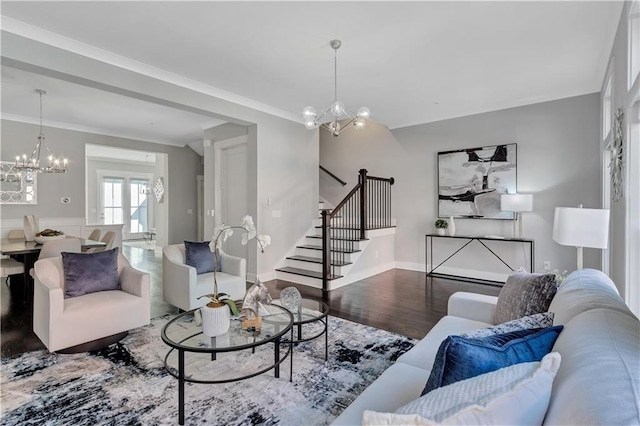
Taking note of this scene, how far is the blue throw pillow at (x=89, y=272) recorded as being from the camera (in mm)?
3043

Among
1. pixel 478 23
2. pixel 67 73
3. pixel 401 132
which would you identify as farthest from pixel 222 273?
pixel 401 132

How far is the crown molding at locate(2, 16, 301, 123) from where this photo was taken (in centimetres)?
295

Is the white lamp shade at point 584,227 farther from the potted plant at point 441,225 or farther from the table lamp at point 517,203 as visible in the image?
the potted plant at point 441,225

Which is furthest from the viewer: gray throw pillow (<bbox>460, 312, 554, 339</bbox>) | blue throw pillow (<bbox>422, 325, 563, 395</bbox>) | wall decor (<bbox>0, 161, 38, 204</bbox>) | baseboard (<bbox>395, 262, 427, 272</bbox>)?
baseboard (<bbox>395, 262, 427, 272</bbox>)

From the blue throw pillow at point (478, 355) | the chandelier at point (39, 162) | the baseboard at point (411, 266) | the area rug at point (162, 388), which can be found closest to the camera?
the blue throw pillow at point (478, 355)

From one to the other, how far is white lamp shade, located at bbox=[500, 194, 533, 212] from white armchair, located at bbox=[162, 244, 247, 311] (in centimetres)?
397

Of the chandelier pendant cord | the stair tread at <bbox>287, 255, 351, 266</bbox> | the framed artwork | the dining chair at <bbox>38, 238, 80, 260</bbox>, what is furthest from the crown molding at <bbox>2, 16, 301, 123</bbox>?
the framed artwork

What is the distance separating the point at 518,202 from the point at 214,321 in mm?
4645

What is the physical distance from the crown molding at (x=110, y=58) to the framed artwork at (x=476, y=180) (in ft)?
11.8

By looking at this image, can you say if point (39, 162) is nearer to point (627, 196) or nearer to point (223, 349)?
point (223, 349)

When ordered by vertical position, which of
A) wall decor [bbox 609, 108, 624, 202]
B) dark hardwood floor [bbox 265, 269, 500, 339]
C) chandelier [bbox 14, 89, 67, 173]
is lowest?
dark hardwood floor [bbox 265, 269, 500, 339]

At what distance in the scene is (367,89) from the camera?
4586 mm

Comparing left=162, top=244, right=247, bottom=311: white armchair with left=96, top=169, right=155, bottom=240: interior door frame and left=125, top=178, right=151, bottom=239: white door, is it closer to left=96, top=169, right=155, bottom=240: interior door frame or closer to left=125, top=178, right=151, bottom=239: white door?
left=96, top=169, right=155, bottom=240: interior door frame

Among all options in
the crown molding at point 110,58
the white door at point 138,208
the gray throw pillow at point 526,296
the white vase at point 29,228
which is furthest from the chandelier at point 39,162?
the gray throw pillow at point 526,296
